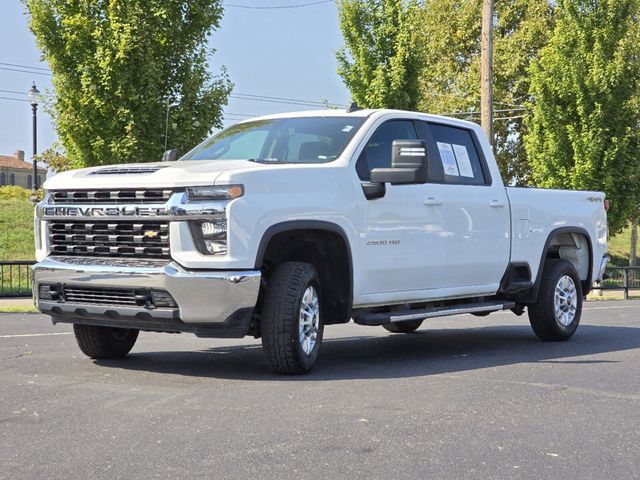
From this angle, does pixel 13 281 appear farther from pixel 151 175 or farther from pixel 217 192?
pixel 217 192

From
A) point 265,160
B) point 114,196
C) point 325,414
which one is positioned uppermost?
point 265,160

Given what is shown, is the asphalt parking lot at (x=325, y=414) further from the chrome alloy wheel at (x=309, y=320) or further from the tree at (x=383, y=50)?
the tree at (x=383, y=50)

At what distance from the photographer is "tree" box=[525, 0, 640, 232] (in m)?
27.5

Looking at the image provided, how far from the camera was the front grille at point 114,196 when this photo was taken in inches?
→ 281

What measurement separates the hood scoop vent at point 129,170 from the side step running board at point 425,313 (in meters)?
2.00

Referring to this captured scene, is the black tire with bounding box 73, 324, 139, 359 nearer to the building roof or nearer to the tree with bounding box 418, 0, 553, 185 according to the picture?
the tree with bounding box 418, 0, 553, 185

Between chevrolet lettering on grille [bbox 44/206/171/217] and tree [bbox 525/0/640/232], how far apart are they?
22105 mm

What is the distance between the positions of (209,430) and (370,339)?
5.46 metres

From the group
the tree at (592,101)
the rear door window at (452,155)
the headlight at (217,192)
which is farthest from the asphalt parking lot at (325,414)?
the tree at (592,101)

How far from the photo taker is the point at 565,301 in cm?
1050

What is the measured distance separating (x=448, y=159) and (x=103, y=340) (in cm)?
345

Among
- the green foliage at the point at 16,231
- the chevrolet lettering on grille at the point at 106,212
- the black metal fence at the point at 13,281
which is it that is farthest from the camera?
the green foliage at the point at 16,231

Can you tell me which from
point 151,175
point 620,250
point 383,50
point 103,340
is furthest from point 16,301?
point 620,250

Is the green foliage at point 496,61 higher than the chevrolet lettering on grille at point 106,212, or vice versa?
the green foliage at point 496,61
